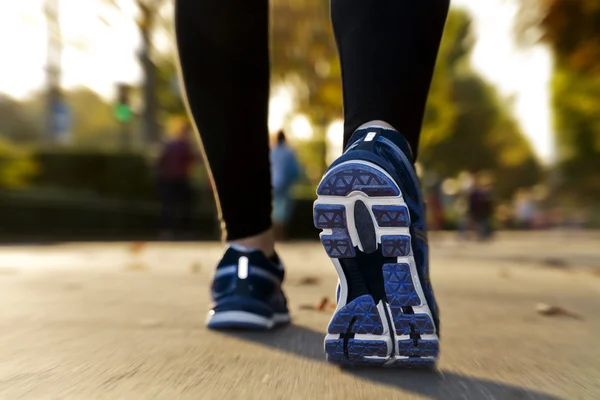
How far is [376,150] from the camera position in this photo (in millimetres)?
1756

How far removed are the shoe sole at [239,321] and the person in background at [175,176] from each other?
11.2 m

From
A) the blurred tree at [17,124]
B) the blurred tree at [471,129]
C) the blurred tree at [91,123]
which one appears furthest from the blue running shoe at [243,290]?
the blurred tree at [17,124]

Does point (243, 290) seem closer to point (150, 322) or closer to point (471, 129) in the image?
point (150, 322)

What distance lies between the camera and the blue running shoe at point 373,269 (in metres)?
1.67

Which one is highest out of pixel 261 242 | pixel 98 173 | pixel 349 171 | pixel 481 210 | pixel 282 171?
pixel 98 173

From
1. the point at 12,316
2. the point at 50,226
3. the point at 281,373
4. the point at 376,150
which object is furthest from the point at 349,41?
the point at 50,226

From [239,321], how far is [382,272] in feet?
2.38

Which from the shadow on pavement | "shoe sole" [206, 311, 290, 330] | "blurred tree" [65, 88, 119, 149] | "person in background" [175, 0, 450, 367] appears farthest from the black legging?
"blurred tree" [65, 88, 119, 149]

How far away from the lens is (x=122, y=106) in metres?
18.6

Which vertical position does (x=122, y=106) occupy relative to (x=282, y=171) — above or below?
above

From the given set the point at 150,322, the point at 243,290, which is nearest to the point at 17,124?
the point at 150,322

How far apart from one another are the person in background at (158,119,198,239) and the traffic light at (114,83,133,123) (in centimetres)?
510

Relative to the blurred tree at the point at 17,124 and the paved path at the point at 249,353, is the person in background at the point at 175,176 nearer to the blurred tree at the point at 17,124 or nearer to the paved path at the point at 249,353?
the paved path at the point at 249,353

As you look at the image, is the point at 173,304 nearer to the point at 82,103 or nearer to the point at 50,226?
the point at 50,226
